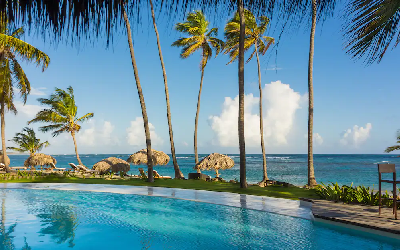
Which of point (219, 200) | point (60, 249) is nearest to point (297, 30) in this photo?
point (60, 249)

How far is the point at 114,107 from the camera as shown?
36344mm

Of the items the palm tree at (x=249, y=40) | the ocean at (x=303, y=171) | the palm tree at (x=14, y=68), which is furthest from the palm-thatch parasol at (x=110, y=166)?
the ocean at (x=303, y=171)

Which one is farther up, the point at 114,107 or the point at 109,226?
the point at 114,107

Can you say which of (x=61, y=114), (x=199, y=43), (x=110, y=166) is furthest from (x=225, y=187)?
(x=61, y=114)

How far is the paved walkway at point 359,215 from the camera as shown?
5722mm

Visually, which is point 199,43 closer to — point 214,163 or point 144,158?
point 214,163

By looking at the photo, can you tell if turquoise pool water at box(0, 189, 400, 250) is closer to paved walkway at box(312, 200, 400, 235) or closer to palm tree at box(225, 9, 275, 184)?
paved walkway at box(312, 200, 400, 235)

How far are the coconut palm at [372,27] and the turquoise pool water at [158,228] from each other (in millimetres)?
3985

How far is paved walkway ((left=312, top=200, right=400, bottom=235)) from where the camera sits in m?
5.72

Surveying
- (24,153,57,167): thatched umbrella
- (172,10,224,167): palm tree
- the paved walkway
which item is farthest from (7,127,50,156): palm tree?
the paved walkway

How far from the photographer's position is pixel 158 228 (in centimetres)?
712

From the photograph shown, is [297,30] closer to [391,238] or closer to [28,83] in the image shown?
[391,238]

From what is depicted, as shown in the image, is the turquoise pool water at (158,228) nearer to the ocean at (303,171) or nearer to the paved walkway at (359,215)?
the paved walkway at (359,215)

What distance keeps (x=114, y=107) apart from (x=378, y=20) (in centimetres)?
3578
